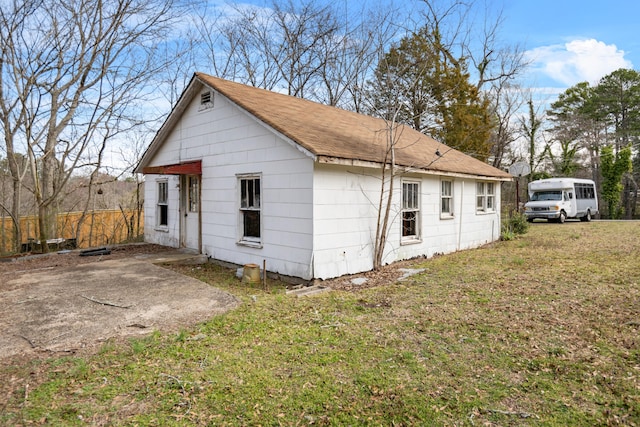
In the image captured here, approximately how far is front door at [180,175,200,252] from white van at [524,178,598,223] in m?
19.8

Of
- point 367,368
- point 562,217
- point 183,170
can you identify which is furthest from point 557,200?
point 367,368

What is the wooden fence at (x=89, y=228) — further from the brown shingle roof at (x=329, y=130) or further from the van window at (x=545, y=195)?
the van window at (x=545, y=195)

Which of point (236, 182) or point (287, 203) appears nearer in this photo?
point (287, 203)

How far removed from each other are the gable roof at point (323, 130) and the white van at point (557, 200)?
11354mm

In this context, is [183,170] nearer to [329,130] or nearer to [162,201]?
[162,201]

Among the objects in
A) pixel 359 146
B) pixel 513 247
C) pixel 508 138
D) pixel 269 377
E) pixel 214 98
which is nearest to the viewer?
pixel 269 377

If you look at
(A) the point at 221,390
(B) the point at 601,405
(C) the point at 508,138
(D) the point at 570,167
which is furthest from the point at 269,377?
(D) the point at 570,167

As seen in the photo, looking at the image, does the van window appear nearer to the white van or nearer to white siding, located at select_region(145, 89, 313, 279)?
the white van

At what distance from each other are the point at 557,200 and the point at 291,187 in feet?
67.3

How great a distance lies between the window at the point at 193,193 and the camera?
35.7 ft

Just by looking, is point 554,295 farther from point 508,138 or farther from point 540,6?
point 508,138

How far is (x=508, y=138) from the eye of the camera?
30219 mm

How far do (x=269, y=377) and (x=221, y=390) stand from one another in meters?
0.46

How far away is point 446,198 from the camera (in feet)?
38.2
